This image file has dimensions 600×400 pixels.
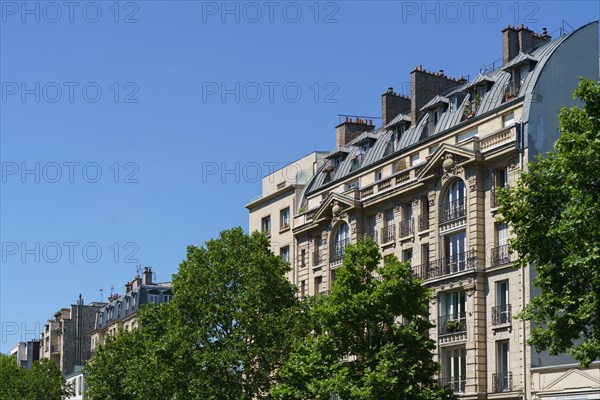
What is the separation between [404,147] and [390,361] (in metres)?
20.1

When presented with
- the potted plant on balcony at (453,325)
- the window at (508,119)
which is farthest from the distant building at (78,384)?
the window at (508,119)

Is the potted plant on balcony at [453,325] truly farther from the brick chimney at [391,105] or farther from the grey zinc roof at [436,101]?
the brick chimney at [391,105]

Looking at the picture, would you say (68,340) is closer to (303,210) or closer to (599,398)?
(303,210)

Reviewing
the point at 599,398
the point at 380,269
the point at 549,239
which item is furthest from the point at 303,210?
the point at 549,239

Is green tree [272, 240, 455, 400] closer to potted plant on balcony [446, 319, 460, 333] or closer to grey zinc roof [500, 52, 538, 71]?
potted plant on balcony [446, 319, 460, 333]

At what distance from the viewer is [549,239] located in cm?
3422

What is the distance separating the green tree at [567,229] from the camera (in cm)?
3266

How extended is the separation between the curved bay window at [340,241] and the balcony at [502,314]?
13765 millimetres

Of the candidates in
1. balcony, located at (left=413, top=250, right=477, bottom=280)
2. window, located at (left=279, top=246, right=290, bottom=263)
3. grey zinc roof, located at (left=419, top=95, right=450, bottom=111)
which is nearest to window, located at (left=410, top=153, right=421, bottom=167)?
grey zinc roof, located at (left=419, top=95, right=450, bottom=111)

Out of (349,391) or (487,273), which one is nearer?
(349,391)

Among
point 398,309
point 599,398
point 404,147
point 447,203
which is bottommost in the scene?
point 599,398

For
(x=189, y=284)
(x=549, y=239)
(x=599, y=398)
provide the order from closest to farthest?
1. (x=549, y=239)
2. (x=599, y=398)
3. (x=189, y=284)

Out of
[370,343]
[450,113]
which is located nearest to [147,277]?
[450,113]

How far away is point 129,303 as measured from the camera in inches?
4500
